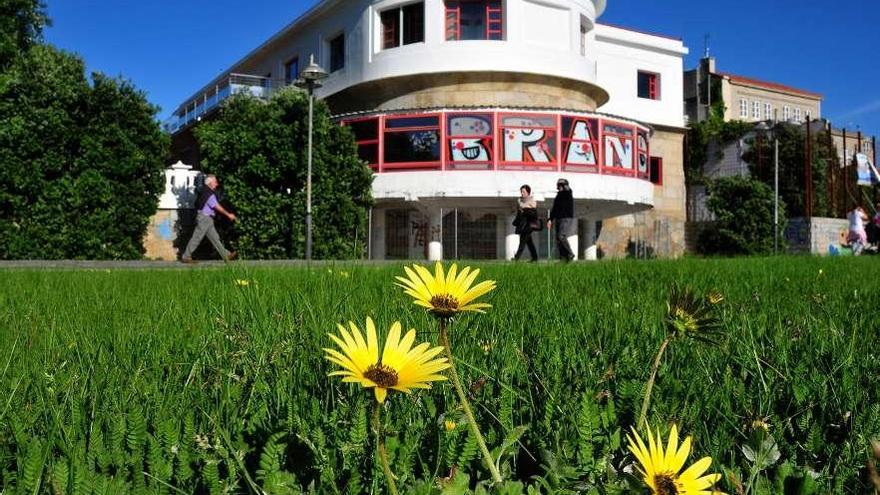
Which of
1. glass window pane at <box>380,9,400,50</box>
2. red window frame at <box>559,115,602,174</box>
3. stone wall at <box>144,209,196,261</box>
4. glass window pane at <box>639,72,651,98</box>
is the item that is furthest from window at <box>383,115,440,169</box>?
glass window pane at <box>639,72,651,98</box>

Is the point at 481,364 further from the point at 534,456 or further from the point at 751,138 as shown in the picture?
the point at 751,138

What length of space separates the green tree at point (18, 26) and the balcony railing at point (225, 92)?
5870 mm

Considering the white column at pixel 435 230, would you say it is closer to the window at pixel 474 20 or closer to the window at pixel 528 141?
the window at pixel 528 141

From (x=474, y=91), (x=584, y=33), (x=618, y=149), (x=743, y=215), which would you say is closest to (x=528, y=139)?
(x=474, y=91)

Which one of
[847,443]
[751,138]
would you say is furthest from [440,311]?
[751,138]

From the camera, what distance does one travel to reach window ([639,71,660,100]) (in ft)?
102

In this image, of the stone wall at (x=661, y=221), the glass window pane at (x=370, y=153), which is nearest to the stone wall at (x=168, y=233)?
the glass window pane at (x=370, y=153)

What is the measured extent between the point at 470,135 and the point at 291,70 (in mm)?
13121

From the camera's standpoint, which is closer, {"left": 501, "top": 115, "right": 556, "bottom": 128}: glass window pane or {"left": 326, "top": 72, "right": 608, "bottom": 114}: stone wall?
{"left": 501, "top": 115, "right": 556, "bottom": 128}: glass window pane

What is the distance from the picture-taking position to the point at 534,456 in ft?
3.88

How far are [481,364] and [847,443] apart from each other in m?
0.87

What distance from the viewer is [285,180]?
60.4 feet

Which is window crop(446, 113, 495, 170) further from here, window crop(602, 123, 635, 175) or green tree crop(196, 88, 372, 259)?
window crop(602, 123, 635, 175)

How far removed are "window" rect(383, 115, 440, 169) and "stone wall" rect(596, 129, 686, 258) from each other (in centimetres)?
1000
